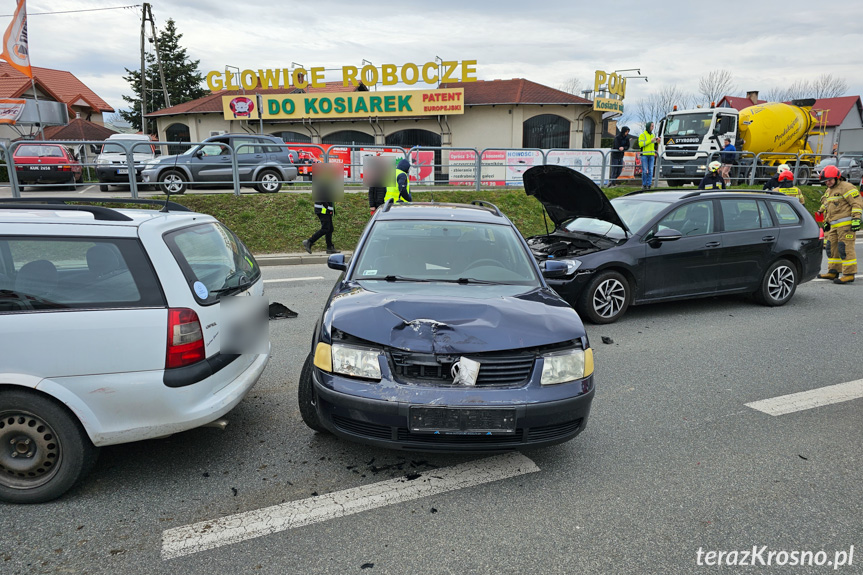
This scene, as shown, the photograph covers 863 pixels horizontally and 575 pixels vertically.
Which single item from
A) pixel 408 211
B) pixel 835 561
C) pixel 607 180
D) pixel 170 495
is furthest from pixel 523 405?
pixel 607 180

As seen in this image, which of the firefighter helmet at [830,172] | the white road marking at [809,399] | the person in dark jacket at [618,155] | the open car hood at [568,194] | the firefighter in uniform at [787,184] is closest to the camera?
the white road marking at [809,399]

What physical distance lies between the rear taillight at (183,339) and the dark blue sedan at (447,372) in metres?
0.64

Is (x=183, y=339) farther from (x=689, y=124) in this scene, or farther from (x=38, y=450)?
(x=689, y=124)

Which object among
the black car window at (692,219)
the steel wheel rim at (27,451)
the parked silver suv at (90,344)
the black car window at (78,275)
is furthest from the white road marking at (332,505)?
the black car window at (692,219)

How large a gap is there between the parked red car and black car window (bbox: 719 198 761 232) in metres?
14.0

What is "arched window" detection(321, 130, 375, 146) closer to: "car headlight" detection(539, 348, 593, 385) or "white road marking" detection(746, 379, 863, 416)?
"white road marking" detection(746, 379, 863, 416)

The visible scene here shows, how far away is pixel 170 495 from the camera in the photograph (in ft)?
9.43

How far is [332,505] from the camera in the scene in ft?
9.15

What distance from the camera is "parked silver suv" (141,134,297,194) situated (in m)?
13.1

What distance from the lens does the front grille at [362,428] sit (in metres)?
2.83

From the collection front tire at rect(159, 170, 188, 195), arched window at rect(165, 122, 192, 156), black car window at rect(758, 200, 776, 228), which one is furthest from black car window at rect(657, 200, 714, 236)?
arched window at rect(165, 122, 192, 156)

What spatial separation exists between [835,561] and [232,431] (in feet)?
11.2

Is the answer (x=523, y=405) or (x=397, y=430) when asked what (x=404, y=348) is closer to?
(x=397, y=430)

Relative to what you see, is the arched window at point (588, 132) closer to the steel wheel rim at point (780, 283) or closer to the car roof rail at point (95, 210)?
the steel wheel rim at point (780, 283)
